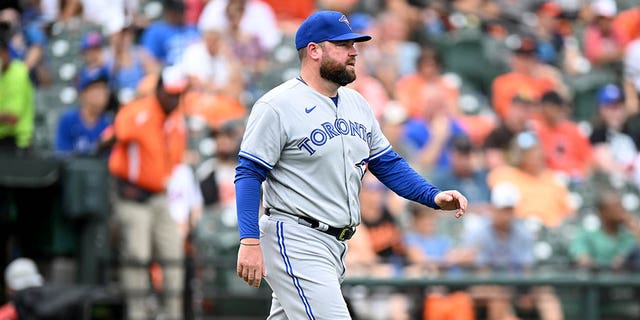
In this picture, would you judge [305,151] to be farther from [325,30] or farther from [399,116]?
[399,116]

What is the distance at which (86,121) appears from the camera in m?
10.2

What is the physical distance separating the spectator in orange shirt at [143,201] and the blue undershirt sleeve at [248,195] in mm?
4772

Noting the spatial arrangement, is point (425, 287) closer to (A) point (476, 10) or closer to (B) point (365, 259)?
(B) point (365, 259)

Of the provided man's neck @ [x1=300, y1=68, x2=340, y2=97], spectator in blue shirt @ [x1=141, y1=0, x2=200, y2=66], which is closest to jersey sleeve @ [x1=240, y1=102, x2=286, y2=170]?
man's neck @ [x1=300, y1=68, x2=340, y2=97]

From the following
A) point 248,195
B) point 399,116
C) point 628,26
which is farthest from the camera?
point 628,26

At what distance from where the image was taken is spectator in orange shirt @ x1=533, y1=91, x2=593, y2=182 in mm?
12297

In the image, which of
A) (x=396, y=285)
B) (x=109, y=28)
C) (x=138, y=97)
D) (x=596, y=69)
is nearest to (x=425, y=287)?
(x=396, y=285)

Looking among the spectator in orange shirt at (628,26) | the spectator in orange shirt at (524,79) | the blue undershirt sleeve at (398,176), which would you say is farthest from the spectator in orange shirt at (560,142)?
the blue undershirt sleeve at (398,176)

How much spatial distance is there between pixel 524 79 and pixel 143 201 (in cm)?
507

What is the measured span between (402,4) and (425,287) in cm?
480

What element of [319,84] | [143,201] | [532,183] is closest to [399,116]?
[532,183]

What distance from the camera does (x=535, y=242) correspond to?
10.7 metres

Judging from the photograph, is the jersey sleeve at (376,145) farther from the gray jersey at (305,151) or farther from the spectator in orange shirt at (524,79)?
the spectator in orange shirt at (524,79)

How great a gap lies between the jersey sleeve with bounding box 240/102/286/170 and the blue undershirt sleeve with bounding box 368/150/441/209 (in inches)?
23.5
